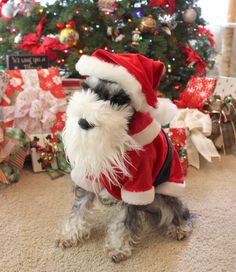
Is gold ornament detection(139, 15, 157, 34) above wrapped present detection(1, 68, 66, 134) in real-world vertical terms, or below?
above

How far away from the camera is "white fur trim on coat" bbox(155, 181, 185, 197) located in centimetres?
120

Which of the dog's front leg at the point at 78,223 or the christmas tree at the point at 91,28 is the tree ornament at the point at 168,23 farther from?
the dog's front leg at the point at 78,223

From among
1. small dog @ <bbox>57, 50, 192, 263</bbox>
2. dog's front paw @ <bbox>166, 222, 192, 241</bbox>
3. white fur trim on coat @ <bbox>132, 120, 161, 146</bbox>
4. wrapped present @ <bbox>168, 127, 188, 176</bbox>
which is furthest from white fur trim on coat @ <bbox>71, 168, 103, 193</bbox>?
wrapped present @ <bbox>168, 127, 188, 176</bbox>

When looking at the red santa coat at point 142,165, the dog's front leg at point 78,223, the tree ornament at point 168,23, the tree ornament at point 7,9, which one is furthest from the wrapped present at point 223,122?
the tree ornament at point 7,9

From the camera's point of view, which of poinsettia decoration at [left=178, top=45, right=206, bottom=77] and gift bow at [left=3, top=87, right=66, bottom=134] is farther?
poinsettia decoration at [left=178, top=45, right=206, bottom=77]

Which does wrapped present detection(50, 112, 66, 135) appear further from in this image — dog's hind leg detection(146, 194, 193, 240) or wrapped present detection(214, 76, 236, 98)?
wrapped present detection(214, 76, 236, 98)

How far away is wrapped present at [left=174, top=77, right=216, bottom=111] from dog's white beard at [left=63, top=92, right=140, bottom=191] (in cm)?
100

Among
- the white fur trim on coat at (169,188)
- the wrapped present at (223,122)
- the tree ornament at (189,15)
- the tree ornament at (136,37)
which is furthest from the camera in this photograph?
the tree ornament at (189,15)

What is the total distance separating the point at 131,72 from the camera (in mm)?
996

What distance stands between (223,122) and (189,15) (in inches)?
28.2

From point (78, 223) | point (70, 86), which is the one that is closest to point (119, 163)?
point (78, 223)

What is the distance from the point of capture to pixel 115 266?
3.73ft

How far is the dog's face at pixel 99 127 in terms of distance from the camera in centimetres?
97

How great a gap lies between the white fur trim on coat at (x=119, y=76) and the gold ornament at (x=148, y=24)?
1.10 meters
